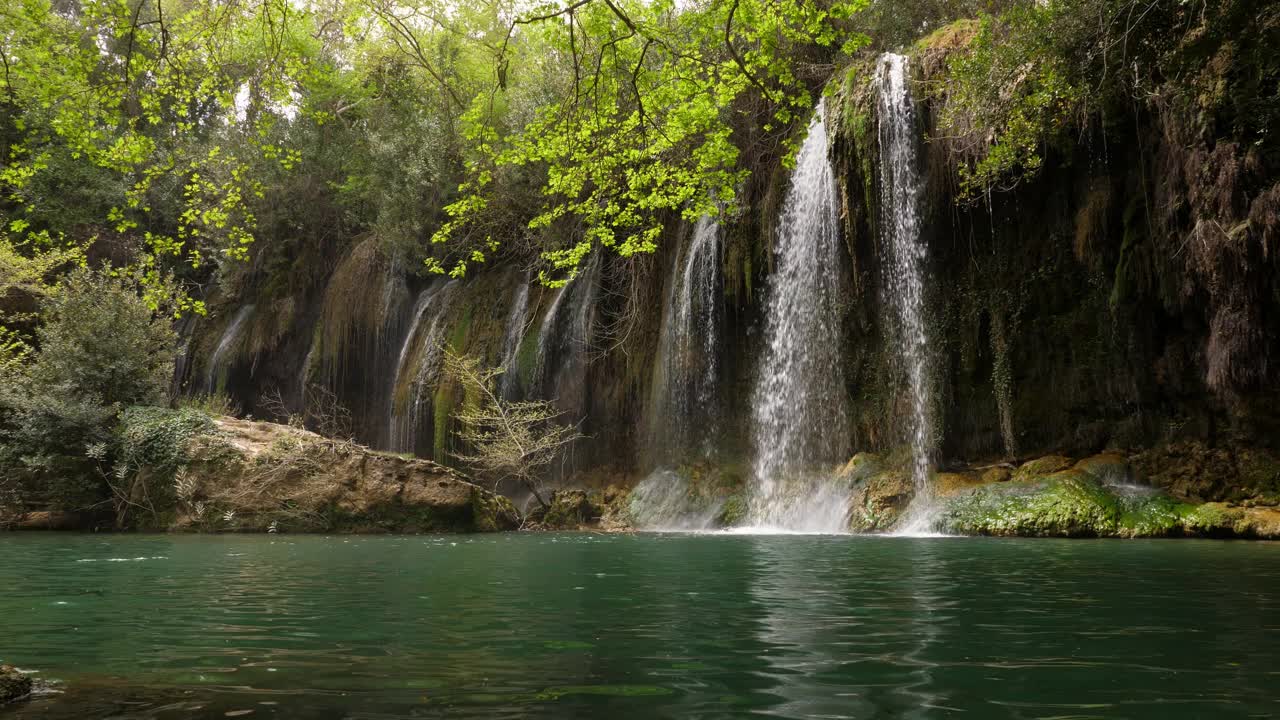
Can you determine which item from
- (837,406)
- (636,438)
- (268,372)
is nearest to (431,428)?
(636,438)

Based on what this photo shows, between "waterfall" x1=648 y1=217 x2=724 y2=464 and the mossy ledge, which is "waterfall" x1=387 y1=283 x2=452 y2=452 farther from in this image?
"waterfall" x1=648 y1=217 x2=724 y2=464

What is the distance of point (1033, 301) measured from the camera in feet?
48.0

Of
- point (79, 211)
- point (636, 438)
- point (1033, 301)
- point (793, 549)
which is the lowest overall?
point (793, 549)

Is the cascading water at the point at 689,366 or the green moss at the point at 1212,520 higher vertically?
the cascading water at the point at 689,366

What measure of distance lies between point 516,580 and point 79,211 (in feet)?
86.6

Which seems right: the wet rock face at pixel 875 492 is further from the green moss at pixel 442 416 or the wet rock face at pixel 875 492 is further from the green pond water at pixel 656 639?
the green moss at pixel 442 416

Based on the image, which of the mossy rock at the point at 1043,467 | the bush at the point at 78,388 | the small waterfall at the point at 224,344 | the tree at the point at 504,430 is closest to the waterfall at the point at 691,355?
the tree at the point at 504,430

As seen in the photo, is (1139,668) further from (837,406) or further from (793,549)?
(837,406)

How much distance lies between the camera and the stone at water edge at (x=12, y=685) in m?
2.50

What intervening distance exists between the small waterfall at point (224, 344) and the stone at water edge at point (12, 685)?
24063mm

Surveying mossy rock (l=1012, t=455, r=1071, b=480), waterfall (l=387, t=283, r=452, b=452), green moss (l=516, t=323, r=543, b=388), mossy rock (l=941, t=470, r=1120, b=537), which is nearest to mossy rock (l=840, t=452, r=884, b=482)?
mossy rock (l=941, t=470, r=1120, b=537)

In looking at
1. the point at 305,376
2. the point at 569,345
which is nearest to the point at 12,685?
the point at 569,345

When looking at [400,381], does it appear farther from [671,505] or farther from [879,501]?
[879,501]

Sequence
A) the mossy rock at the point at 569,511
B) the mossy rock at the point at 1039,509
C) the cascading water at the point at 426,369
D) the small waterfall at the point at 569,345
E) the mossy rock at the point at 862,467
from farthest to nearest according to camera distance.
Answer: the cascading water at the point at 426,369
the small waterfall at the point at 569,345
the mossy rock at the point at 569,511
the mossy rock at the point at 862,467
the mossy rock at the point at 1039,509
